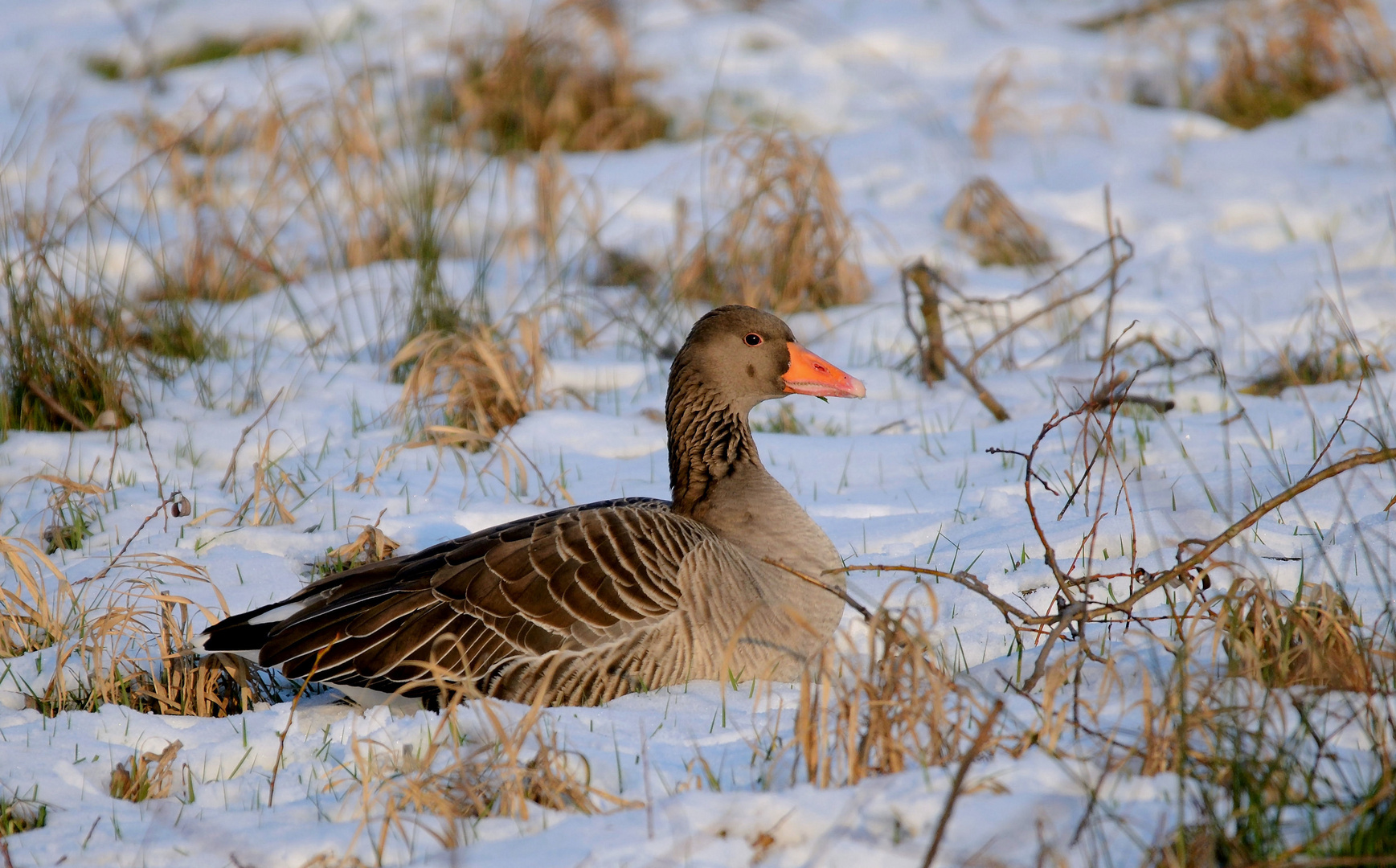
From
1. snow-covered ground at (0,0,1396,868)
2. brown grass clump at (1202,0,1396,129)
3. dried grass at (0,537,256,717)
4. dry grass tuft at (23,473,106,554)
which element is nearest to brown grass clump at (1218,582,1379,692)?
snow-covered ground at (0,0,1396,868)

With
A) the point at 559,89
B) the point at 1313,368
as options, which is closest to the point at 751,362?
the point at 1313,368

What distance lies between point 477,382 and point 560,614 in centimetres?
290

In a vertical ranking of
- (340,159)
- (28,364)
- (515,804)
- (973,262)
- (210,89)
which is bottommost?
(515,804)

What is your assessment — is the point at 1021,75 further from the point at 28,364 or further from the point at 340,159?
the point at 28,364

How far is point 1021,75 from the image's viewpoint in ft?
42.2

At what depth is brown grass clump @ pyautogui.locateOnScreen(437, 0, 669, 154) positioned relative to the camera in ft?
39.1

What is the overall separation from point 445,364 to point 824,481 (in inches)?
82.9

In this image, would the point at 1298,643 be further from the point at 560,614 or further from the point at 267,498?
the point at 267,498

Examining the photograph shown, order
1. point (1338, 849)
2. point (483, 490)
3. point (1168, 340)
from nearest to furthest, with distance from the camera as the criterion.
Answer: point (1338, 849) < point (483, 490) < point (1168, 340)

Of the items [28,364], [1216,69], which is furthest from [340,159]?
[1216,69]

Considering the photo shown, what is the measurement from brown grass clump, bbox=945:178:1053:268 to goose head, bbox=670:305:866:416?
16.4 feet

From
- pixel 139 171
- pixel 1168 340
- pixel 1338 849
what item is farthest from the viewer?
pixel 139 171

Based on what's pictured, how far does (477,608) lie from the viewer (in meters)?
4.07

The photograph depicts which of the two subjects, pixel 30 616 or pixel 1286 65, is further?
pixel 1286 65
